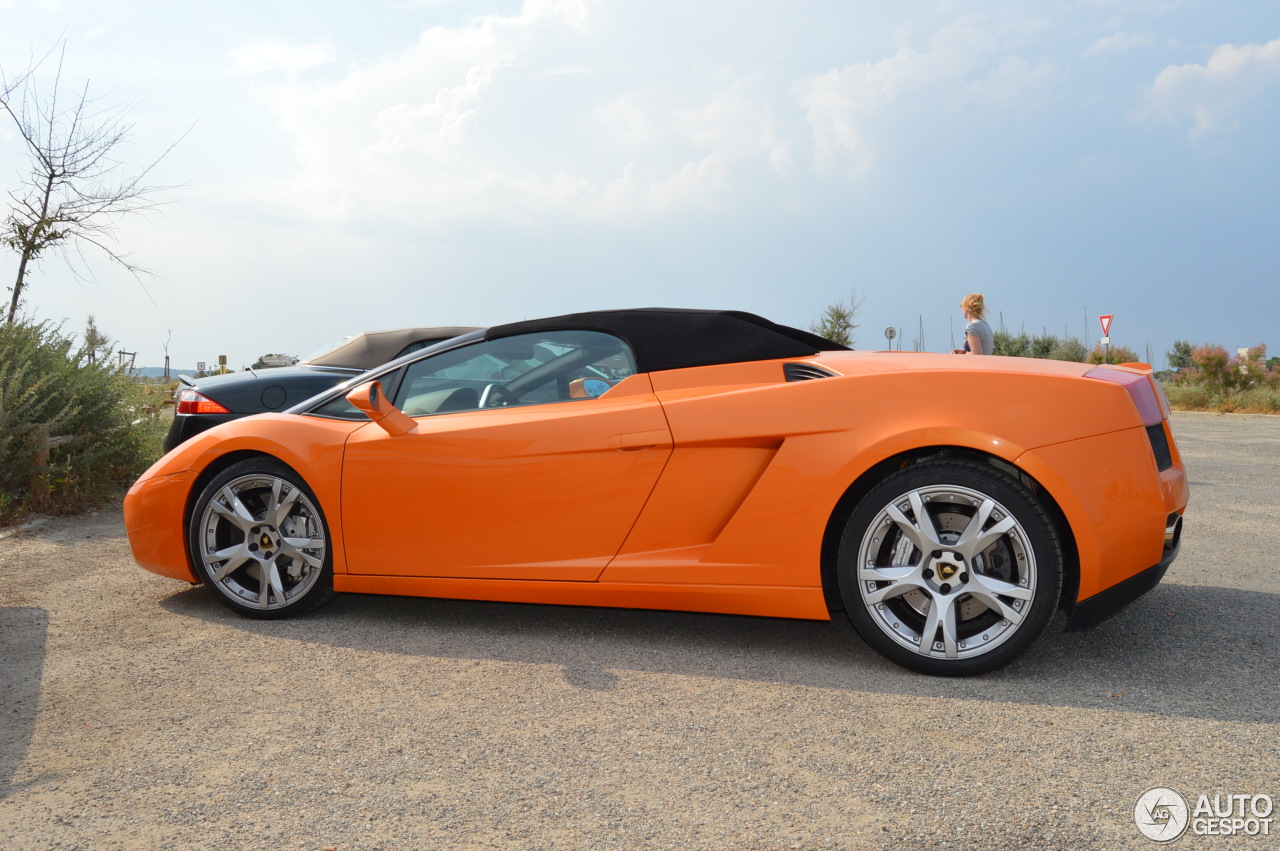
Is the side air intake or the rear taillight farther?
the rear taillight

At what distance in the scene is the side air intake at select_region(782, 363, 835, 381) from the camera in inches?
141

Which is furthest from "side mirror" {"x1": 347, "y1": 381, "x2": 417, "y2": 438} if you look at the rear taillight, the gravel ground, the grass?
the grass

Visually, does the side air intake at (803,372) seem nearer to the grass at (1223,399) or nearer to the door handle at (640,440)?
the door handle at (640,440)

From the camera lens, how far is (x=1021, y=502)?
3.25 meters

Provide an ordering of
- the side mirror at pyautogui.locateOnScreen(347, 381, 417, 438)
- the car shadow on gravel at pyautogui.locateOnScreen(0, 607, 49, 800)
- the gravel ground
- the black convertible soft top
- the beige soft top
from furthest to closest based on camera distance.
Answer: the beige soft top, the side mirror at pyautogui.locateOnScreen(347, 381, 417, 438), the black convertible soft top, the car shadow on gravel at pyautogui.locateOnScreen(0, 607, 49, 800), the gravel ground

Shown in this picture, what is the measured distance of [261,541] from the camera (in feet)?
14.1

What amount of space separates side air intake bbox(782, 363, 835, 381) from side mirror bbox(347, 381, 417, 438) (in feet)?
5.25

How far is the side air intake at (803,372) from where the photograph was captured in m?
3.59

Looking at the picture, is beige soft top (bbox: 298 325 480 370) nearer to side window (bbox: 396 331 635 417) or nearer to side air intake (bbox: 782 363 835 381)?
side window (bbox: 396 331 635 417)

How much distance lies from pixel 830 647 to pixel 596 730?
4.05 ft

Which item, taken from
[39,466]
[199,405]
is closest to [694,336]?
[199,405]

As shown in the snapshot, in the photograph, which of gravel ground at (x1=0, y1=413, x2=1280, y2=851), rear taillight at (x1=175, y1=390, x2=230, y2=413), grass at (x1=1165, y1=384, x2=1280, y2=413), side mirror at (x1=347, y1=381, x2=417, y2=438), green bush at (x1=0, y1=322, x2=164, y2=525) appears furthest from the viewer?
grass at (x1=1165, y1=384, x2=1280, y2=413)

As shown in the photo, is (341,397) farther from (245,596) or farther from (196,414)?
(196,414)

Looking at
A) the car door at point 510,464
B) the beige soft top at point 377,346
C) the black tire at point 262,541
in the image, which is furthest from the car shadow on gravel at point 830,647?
the beige soft top at point 377,346
